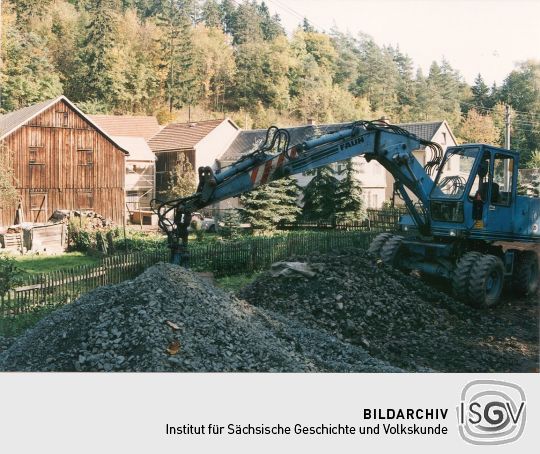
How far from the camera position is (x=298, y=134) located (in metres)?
26.6

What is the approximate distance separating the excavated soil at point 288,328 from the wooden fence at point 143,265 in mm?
1854

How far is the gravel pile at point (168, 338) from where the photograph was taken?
588cm

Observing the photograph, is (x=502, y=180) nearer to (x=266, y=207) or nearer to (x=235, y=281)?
(x=235, y=281)

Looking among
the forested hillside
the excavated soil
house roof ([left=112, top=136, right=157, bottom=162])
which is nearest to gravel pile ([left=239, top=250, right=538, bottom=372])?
the excavated soil

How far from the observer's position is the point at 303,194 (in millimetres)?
24062

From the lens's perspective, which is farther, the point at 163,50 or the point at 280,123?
the point at 280,123

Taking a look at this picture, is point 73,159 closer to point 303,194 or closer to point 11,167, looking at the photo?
point 11,167

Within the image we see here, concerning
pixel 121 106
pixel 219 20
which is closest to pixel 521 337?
pixel 219 20

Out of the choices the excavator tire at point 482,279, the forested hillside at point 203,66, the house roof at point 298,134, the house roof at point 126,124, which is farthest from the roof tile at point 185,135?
the excavator tire at point 482,279

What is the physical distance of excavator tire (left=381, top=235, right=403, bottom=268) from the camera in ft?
36.9

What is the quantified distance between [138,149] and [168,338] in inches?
874

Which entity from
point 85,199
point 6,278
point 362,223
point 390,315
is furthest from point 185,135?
point 390,315
